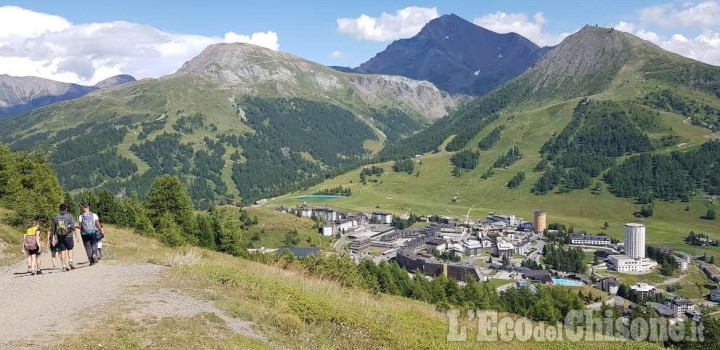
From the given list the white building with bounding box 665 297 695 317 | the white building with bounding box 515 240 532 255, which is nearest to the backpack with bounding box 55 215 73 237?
the white building with bounding box 665 297 695 317

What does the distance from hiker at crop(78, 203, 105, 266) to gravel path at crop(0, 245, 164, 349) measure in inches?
29.8

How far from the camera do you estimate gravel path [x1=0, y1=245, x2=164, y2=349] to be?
14445mm

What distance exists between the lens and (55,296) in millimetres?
19156

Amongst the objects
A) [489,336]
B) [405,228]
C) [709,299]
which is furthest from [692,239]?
[489,336]

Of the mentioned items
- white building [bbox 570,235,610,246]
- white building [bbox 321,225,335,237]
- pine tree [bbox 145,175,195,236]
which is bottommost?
white building [bbox 570,235,610,246]

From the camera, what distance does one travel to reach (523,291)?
79.8 m

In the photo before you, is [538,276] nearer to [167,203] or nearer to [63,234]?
[167,203]

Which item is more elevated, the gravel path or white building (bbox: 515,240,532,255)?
the gravel path

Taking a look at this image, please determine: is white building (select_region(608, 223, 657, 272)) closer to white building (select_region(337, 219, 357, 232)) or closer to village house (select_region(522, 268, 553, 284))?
village house (select_region(522, 268, 553, 284))

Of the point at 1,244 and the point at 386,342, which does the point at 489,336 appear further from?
the point at 1,244

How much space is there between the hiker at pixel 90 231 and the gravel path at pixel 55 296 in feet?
2.49

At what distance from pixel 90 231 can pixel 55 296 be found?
315 inches

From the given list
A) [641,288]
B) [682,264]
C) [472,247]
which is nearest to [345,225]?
[472,247]

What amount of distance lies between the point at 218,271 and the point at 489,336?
12903 millimetres
